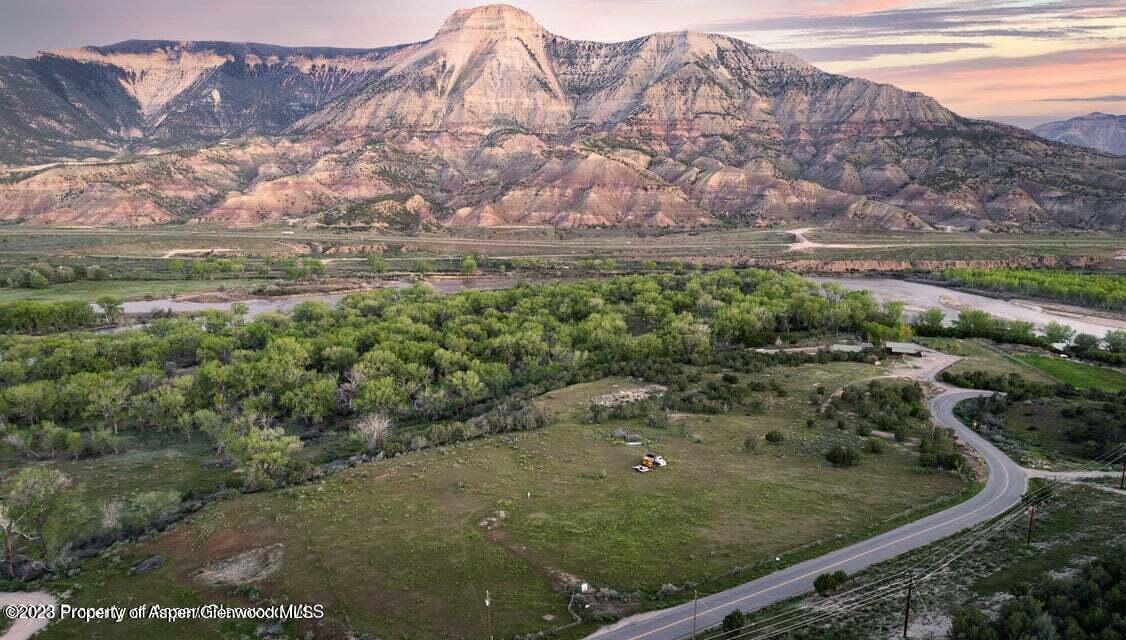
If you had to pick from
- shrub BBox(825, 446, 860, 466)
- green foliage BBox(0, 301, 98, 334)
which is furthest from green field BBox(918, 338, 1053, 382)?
green foliage BBox(0, 301, 98, 334)

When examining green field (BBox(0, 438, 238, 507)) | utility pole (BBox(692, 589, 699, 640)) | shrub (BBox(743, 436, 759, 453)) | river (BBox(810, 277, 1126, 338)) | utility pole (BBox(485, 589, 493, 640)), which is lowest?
green field (BBox(0, 438, 238, 507))

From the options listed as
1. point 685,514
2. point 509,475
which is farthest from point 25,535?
point 685,514

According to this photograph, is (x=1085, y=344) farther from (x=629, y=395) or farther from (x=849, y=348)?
(x=629, y=395)

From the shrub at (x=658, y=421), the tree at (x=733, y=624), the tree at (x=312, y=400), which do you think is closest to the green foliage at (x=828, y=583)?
the tree at (x=733, y=624)

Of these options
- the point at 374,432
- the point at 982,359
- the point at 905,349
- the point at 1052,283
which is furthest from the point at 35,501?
the point at 1052,283

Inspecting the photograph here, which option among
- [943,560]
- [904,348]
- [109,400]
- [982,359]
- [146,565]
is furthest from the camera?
[904,348]

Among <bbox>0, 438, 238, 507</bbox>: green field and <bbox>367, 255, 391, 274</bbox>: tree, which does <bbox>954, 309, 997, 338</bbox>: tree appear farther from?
<bbox>367, 255, 391, 274</bbox>: tree
